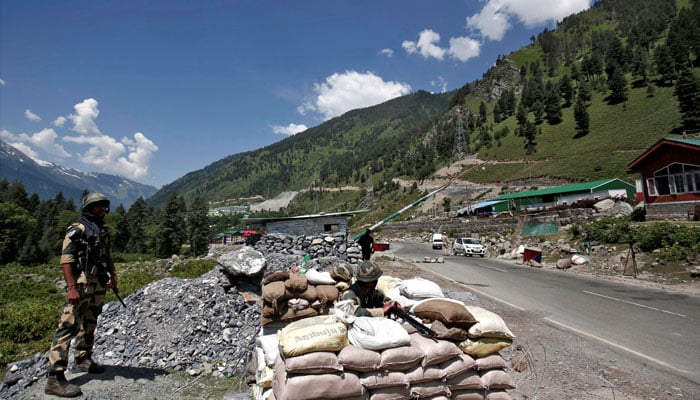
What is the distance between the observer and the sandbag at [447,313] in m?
3.99

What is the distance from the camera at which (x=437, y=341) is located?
3.88m

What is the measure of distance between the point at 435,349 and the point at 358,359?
0.89 meters

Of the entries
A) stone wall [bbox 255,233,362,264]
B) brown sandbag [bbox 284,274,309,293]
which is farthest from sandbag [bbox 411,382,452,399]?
stone wall [bbox 255,233,362,264]

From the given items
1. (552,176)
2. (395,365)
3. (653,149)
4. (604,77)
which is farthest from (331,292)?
(604,77)

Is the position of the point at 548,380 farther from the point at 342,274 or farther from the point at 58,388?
the point at 58,388

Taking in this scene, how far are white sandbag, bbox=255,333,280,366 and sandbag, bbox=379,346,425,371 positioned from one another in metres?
1.59

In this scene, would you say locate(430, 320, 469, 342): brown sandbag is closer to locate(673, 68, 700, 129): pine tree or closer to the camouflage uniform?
the camouflage uniform

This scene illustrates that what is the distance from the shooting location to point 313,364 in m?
3.37

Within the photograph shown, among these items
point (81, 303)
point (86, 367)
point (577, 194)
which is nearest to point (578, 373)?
point (81, 303)

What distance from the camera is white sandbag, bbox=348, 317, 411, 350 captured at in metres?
3.59

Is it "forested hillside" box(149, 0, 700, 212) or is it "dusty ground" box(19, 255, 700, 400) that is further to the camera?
"forested hillside" box(149, 0, 700, 212)

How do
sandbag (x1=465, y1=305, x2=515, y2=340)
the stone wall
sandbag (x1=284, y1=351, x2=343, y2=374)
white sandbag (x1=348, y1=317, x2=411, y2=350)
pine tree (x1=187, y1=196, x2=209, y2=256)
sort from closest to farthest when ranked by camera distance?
sandbag (x1=284, y1=351, x2=343, y2=374) → white sandbag (x1=348, y1=317, x2=411, y2=350) → sandbag (x1=465, y1=305, x2=515, y2=340) → the stone wall → pine tree (x1=187, y1=196, x2=209, y2=256)

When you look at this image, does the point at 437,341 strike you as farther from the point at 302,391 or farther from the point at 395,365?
the point at 302,391

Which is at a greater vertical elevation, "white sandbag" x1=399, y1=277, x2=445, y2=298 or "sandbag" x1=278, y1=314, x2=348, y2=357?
"white sandbag" x1=399, y1=277, x2=445, y2=298
